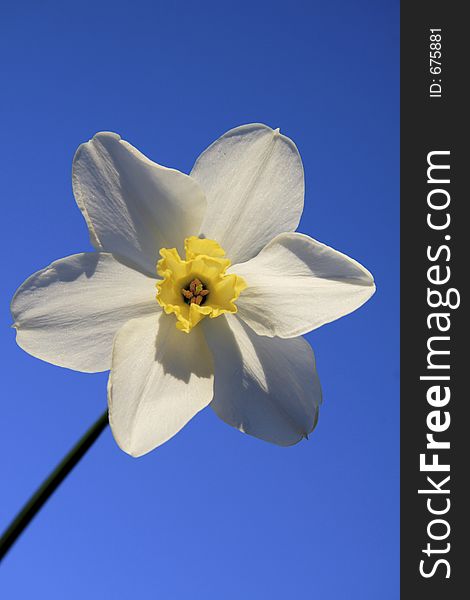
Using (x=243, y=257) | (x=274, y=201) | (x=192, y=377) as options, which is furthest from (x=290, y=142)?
(x=192, y=377)

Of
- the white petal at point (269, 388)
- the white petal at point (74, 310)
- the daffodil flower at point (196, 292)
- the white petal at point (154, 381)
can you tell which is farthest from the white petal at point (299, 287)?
the white petal at point (74, 310)

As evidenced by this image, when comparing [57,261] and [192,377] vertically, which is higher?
[57,261]

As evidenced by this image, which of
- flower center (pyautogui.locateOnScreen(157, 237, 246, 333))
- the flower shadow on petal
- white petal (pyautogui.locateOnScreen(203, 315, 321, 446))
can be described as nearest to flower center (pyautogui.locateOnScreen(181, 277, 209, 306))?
flower center (pyautogui.locateOnScreen(157, 237, 246, 333))

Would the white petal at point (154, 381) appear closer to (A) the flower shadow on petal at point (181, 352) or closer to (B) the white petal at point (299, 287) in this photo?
(A) the flower shadow on petal at point (181, 352)

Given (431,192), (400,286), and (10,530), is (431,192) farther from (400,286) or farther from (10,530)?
(10,530)

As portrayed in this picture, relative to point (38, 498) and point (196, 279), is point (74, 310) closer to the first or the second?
point (196, 279)

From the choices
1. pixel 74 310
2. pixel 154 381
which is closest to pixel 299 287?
pixel 154 381

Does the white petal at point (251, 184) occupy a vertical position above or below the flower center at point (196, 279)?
above

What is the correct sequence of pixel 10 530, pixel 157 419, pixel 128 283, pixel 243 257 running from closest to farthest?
pixel 10 530 → pixel 157 419 → pixel 128 283 → pixel 243 257
